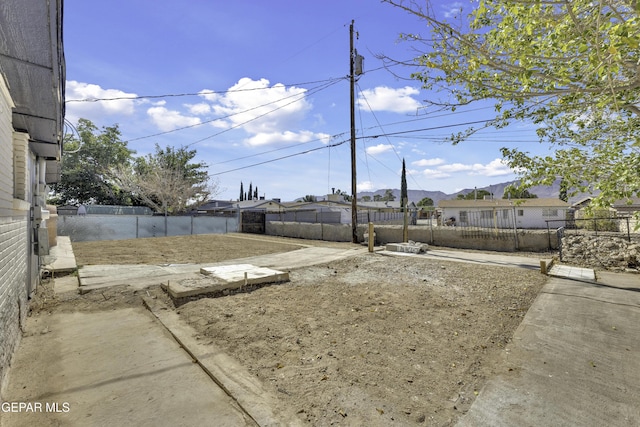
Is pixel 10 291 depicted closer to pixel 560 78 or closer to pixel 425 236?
pixel 560 78

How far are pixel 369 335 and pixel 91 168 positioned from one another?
1151 inches

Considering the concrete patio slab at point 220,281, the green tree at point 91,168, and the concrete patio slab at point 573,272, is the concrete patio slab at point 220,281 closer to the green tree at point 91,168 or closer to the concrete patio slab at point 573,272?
the concrete patio slab at point 573,272

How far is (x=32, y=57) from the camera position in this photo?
256cm

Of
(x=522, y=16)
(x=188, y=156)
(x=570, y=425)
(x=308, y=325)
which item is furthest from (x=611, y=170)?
(x=188, y=156)

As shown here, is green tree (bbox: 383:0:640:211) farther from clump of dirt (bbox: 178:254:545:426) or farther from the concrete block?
the concrete block

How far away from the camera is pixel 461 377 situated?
2840 millimetres

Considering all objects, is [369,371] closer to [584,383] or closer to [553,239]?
[584,383]

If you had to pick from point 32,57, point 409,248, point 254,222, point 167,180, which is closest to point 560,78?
point 32,57

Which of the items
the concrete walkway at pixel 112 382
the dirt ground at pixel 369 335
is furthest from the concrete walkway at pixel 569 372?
the concrete walkway at pixel 112 382

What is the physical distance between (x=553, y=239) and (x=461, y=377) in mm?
10075

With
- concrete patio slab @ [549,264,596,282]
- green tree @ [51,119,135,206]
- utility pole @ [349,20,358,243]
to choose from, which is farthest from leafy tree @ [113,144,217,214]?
concrete patio slab @ [549,264,596,282]

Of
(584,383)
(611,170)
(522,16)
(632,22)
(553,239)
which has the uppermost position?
(522,16)

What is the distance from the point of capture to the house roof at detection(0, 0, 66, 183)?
202 cm

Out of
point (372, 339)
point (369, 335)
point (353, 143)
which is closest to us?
point (372, 339)
